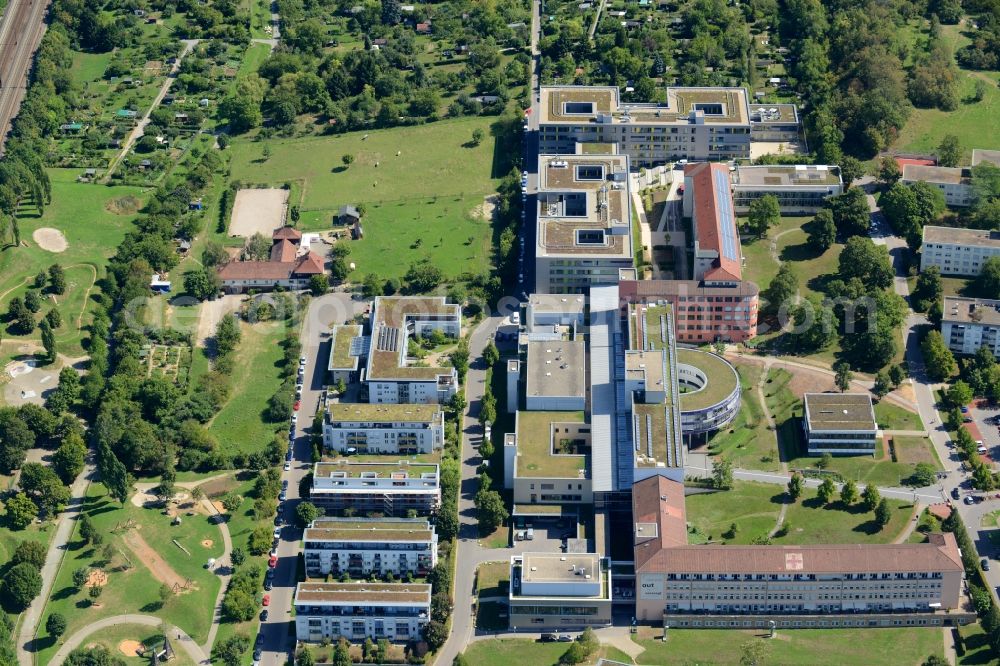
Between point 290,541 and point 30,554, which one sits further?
point 290,541

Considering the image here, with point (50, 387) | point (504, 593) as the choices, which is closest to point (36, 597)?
point (50, 387)

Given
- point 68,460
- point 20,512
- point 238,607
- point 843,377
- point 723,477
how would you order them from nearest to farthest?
point 238,607 < point 20,512 < point 723,477 < point 68,460 < point 843,377

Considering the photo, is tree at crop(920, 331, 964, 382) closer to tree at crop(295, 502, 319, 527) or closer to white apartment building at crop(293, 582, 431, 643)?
white apartment building at crop(293, 582, 431, 643)

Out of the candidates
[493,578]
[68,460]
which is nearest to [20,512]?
[68,460]

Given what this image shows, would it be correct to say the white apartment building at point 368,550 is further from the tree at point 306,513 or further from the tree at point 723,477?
the tree at point 723,477

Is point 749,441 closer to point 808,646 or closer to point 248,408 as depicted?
point 808,646

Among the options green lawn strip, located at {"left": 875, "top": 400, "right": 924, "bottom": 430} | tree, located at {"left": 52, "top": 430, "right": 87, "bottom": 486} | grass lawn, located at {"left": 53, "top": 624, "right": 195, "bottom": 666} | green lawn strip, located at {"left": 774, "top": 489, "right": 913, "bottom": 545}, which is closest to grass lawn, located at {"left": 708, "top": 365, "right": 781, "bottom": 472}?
green lawn strip, located at {"left": 774, "top": 489, "right": 913, "bottom": 545}
